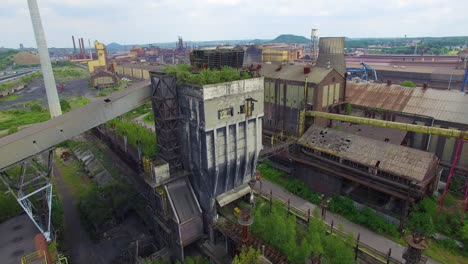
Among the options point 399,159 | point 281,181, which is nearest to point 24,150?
point 281,181

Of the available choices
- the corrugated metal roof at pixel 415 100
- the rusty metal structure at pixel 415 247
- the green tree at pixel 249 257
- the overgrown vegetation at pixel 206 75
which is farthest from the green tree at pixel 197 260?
the corrugated metal roof at pixel 415 100

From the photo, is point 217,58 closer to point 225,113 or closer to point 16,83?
point 225,113

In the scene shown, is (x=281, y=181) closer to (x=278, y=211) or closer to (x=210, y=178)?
(x=278, y=211)

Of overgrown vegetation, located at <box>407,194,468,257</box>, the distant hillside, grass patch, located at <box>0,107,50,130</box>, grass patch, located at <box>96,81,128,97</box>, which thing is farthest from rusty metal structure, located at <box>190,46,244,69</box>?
the distant hillside

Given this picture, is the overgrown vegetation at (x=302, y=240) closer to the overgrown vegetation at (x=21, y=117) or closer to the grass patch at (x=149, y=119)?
the grass patch at (x=149, y=119)

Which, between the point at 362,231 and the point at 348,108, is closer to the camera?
the point at 362,231

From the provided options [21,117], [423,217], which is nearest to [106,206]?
[423,217]

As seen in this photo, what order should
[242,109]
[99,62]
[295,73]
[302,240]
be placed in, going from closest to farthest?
[302,240] < [242,109] < [295,73] < [99,62]
